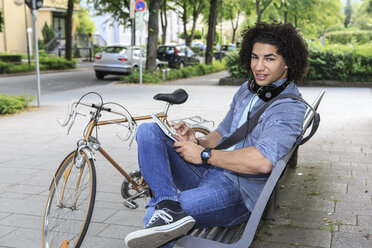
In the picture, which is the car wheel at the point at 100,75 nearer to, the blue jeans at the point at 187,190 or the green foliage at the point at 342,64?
the green foliage at the point at 342,64

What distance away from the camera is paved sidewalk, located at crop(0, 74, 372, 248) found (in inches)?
143

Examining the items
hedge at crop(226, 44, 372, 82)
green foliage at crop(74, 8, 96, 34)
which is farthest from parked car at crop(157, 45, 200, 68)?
green foliage at crop(74, 8, 96, 34)

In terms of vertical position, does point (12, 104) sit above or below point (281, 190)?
below

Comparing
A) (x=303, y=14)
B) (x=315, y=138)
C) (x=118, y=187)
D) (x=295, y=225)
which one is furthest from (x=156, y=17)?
(x=303, y=14)

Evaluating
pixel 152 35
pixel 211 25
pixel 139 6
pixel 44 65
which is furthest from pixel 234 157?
pixel 44 65

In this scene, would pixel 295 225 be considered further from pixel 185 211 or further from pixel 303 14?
pixel 303 14

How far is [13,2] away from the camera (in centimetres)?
4006

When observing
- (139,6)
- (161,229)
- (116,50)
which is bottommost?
(116,50)

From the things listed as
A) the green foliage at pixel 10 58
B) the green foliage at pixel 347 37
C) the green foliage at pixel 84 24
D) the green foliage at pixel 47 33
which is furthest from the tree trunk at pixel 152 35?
the green foliage at pixel 84 24

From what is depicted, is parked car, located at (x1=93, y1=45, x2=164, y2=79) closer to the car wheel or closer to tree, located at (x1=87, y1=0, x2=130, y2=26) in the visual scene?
the car wheel

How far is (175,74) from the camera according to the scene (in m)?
20.5

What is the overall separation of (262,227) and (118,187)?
5.74ft

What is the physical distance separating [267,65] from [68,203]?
1567 millimetres

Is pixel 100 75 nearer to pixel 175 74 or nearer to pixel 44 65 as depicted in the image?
pixel 175 74
